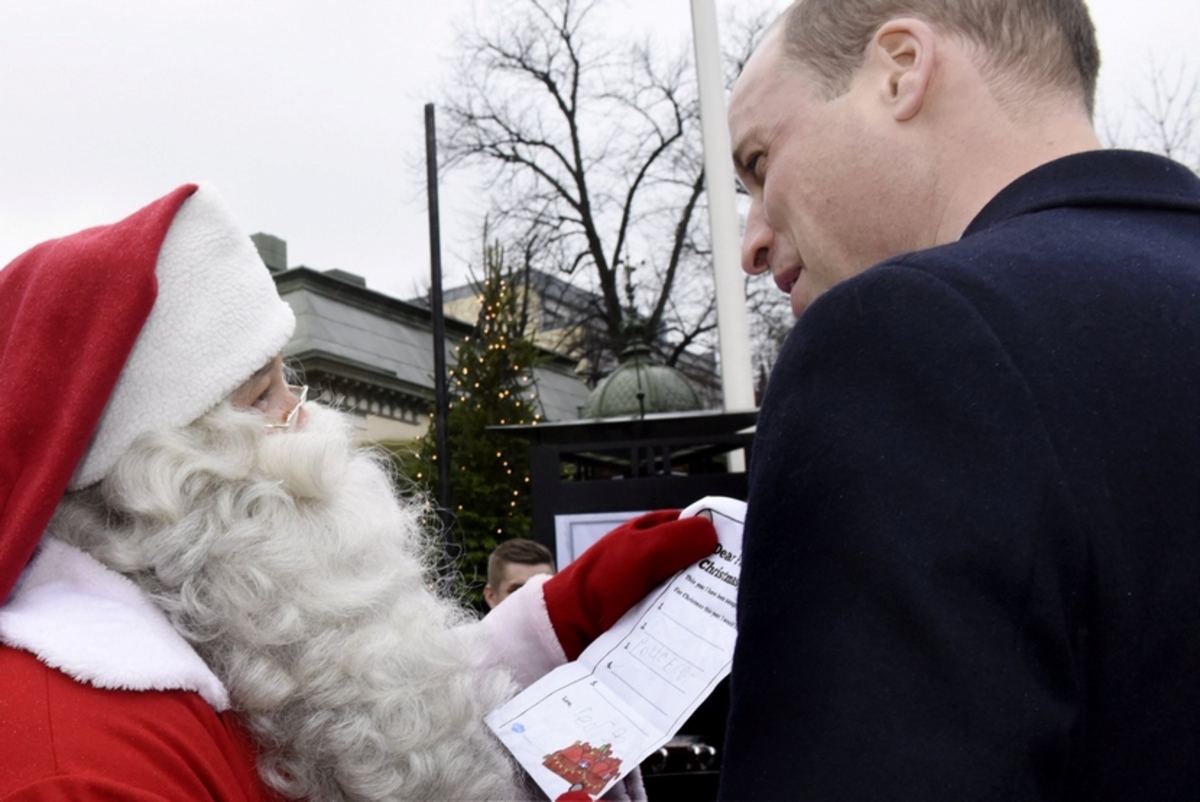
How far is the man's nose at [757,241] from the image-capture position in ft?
3.99

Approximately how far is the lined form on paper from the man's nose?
0.48 meters

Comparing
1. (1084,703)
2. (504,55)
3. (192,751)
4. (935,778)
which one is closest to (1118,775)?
(1084,703)

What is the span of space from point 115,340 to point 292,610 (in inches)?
17.5

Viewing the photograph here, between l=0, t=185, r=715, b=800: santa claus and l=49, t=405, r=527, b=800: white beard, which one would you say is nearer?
l=0, t=185, r=715, b=800: santa claus

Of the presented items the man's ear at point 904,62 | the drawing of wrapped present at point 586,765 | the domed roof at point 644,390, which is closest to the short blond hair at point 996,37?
the man's ear at point 904,62

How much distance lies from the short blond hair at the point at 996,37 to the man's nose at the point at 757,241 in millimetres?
185

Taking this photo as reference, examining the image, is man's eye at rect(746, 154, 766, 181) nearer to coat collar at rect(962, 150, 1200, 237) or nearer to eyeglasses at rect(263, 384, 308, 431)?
coat collar at rect(962, 150, 1200, 237)

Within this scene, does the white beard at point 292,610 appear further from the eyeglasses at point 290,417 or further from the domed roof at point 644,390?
the domed roof at point 644,390

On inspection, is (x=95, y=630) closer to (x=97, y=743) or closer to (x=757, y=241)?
(x=97, y=743)

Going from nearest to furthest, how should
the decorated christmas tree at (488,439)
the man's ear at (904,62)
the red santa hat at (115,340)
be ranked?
1. the man's ear at (904,62)
2. the red santa hat at (115,340)
3. the decorated christmas tree at (488,439)

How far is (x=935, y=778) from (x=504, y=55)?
58.4 ft

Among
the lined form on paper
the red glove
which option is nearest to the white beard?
the lined form on paper

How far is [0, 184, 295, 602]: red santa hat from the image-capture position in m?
1.35

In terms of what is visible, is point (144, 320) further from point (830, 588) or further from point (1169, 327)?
point (1169, 327)
